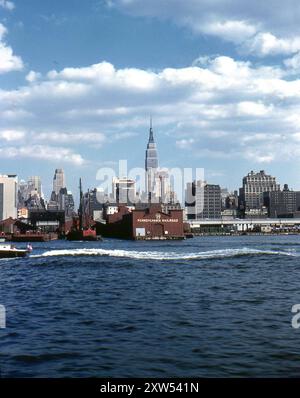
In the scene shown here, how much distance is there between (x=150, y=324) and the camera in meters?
17.8

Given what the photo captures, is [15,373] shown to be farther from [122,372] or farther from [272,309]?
[272,309]

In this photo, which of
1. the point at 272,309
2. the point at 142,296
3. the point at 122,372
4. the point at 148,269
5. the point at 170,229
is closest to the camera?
the point at 122,372

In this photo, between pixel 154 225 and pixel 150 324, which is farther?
pixel 154 225

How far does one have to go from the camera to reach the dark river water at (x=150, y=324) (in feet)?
40.9

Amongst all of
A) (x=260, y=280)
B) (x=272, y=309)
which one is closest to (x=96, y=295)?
(x=272, y=309)

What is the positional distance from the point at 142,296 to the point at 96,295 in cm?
250

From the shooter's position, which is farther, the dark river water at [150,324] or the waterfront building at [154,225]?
the waterfront building at [154,225]

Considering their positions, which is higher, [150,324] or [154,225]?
[154,225]

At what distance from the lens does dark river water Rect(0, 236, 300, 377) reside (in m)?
12.5

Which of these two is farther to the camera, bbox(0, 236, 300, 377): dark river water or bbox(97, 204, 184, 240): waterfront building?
bbox(97, 204, 184, 240): waterfront building

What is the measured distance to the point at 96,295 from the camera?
83.8 feet
